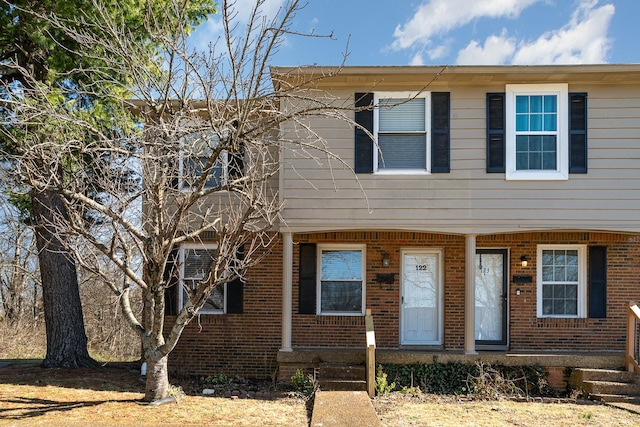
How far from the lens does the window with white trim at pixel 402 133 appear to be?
9664mm

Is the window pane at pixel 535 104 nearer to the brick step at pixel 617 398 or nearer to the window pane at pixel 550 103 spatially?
the window pane at pixel 550 103

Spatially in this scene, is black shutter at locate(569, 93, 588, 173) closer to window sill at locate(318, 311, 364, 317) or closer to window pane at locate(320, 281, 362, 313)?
window pane at locate(320, 281, 362, 313)

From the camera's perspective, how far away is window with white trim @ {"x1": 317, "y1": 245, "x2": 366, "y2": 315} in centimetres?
1065

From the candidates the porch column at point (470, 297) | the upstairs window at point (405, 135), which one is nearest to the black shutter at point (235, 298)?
the upstairs window at point (405, 135)

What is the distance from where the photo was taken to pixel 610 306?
1027 centimetres

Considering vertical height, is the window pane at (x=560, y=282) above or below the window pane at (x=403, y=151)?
below

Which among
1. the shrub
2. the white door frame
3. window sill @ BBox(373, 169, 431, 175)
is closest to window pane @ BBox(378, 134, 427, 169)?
window sill @ BBox(373, 169, 431, 175)

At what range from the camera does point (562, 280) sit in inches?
413

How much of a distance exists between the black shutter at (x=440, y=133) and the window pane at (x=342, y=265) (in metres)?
2.52

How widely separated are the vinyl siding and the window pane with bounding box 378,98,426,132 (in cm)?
49

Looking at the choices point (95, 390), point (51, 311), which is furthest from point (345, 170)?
point (51, 311)

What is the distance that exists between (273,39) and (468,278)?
5803mm

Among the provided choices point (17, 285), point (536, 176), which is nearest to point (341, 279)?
point (536, 176)

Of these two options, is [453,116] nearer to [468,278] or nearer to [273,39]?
[468,278]
